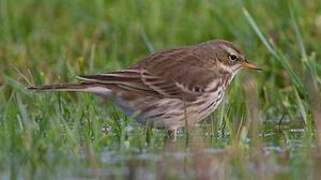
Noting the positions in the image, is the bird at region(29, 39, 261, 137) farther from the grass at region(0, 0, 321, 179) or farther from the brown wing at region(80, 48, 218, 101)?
the grass at region(0, 0, 321, 179)

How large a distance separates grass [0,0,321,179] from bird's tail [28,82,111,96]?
0.19 meters

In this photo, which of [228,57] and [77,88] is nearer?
[77,88]

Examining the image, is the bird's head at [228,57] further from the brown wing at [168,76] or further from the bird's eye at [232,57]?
the brown wing at [168,76]

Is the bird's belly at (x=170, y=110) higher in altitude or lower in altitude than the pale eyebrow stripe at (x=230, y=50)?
lower

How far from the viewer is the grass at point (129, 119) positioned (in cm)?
750

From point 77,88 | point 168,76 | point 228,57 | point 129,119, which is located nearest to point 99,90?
point 77,88

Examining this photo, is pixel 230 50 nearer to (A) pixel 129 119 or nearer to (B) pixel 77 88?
(A) pixel 129 119

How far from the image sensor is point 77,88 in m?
8.84

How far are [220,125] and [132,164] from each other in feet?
5.78

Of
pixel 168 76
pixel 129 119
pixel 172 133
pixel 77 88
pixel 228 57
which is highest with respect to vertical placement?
pixel 228 57

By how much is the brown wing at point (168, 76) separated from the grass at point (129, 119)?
0.29 metres

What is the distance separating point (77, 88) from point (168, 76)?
1.07 metres

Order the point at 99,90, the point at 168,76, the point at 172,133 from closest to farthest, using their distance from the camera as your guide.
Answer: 1. the point at 99,90
2. the point at 172,133
3. the point at 168,76

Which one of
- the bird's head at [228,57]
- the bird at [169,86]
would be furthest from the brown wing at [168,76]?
the bird's head at [228,57]
